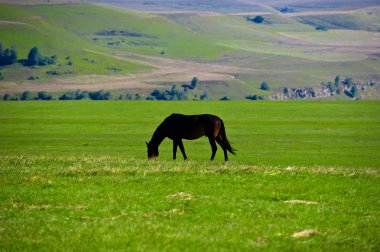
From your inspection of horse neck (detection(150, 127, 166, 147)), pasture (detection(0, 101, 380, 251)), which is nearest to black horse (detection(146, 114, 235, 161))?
horse neck (detection(150, 127, 166, 147))

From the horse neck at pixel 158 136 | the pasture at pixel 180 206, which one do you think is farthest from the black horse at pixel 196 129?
the pasture at pixel 180 206

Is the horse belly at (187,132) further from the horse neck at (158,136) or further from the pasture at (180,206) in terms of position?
the pasture at (180,206)

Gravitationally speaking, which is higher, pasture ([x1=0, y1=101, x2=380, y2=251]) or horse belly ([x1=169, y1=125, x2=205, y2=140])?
horse belly ([x1=169, y1=125, x2=205, y2=140])

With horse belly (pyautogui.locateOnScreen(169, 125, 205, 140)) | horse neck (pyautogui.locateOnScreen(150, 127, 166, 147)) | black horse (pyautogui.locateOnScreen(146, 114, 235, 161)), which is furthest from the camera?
horse neck (pyautogui.locateOnScreen(150, 127, 166, 147))

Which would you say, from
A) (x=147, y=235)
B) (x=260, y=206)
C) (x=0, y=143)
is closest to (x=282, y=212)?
(x=260, y=206)

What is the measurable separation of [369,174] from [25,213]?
12.6 metres

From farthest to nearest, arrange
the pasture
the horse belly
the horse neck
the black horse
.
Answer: the horse neck → the horse belly → the black horse → the pasture

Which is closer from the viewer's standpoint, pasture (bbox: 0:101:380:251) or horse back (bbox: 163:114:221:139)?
pasture (bbox: 0:101:380:251)

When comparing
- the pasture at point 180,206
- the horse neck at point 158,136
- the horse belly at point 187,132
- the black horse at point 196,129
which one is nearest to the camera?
the pasture at point 180,206

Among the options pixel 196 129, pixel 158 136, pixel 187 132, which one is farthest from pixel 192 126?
pixel 158 136

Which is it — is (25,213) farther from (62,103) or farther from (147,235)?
(62,103)

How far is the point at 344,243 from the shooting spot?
51.5 feet

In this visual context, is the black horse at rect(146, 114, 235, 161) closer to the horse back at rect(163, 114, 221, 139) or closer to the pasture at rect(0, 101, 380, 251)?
the horse back at rect(163, 114, 221, 139)

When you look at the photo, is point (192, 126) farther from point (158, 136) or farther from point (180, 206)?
point (180, 206)
